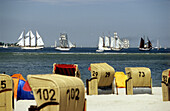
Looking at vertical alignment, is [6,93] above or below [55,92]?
below

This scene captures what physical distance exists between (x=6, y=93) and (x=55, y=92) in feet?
11.2

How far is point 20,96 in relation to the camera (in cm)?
1669

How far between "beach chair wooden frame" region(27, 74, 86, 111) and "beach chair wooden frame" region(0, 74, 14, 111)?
242cm

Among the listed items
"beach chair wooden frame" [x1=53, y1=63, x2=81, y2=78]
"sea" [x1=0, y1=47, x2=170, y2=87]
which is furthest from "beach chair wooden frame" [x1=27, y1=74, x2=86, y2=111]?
"sea" [x1=0, y1=47, x2=170, y2=87]

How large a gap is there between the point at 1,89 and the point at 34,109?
2.86 meters

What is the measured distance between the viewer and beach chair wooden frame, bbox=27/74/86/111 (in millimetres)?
8039

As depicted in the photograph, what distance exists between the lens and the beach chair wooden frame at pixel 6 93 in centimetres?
1078

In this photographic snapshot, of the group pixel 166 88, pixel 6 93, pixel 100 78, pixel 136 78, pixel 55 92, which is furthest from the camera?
pixel 136 78

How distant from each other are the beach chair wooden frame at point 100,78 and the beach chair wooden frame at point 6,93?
6843 millimetres

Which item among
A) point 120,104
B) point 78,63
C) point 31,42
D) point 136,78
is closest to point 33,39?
point 31,42

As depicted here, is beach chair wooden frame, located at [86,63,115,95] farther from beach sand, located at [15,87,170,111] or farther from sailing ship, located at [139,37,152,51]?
sailing ship, located at [139,37,152,51]

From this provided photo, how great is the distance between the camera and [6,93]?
35.8ft

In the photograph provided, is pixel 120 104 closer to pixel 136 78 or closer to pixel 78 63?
pixel 136 78

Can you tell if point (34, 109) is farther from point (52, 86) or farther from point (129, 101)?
point (129, 101)
